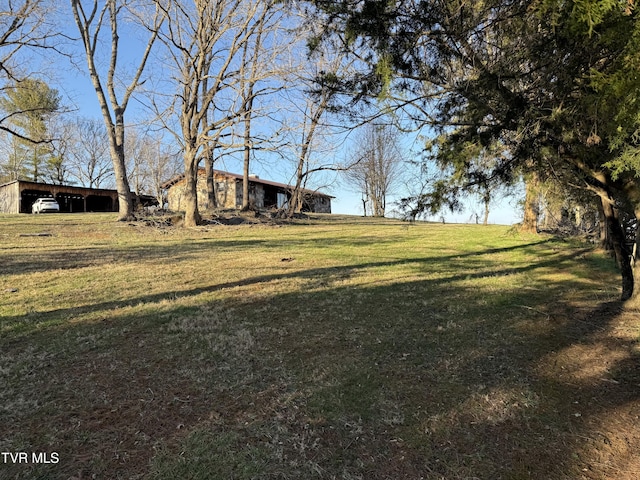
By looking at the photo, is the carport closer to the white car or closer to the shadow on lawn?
the white car

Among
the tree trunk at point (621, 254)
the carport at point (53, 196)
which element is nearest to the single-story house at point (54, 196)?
the carport at point (53, 196)

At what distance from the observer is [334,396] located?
3.11 m

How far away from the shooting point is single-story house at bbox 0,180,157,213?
3034 cm

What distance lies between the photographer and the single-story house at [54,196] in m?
30.3

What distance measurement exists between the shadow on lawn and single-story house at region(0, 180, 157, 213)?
32.5m

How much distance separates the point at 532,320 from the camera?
5.14 meters

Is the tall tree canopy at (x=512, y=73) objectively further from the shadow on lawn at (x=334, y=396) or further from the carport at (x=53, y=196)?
the carport at (x=53, y=196)

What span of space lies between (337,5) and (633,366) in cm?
468

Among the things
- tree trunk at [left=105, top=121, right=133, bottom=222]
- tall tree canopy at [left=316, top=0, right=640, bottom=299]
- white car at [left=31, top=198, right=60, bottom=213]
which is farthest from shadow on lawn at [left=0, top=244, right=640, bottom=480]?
white car at [left=31, top=198, right=60, bottom=213]

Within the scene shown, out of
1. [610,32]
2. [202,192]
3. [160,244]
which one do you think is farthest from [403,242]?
[202,192]

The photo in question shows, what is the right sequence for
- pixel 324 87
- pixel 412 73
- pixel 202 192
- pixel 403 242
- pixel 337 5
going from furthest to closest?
pixel 202 192
pixel 403 242
pixel 324 87
pixel 412 73
pixel 337 5

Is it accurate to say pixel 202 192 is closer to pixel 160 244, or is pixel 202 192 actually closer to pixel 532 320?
pixel 160 244

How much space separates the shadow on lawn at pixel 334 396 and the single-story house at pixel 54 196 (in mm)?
32499

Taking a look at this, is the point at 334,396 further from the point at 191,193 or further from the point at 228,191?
the point at 228,191
